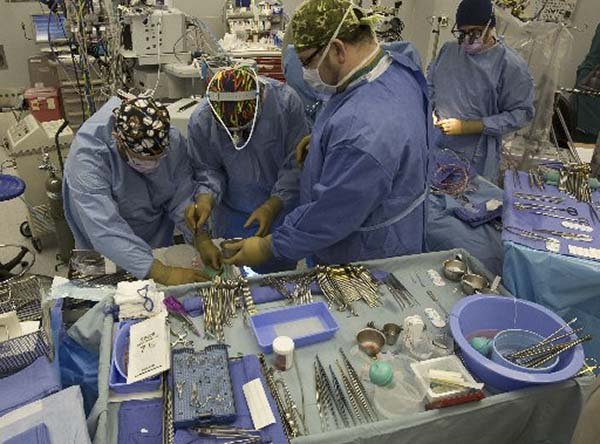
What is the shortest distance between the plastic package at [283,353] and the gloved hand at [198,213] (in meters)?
0.92

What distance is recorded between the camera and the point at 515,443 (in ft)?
4.48

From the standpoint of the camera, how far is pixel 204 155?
2.27 metres

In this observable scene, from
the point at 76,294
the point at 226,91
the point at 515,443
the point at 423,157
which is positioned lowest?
the point at 515,443

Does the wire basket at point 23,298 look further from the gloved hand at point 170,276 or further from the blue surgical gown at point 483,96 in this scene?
the blue surgical gown at point 483,96

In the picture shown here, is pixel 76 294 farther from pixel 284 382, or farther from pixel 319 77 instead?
pixel 319 77

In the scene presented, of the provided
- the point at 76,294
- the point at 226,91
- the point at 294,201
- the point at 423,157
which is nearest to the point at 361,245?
the point at 423,157

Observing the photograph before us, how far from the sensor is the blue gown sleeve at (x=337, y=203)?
1.57m

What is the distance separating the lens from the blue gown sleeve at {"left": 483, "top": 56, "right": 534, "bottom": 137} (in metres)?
2.80

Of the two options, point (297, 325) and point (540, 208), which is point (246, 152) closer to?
point (297, 325)

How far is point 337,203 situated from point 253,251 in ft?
1.42

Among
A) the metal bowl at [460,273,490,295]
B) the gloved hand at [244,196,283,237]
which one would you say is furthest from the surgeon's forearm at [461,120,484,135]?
the metal bowl at [460,273,490,295]

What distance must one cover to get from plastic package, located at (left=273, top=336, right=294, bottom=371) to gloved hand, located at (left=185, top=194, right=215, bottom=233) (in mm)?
923

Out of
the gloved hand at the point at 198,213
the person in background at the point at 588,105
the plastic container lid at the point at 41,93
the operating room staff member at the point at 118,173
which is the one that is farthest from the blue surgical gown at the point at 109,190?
the person in background at the point at 588,105

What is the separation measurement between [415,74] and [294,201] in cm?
84
